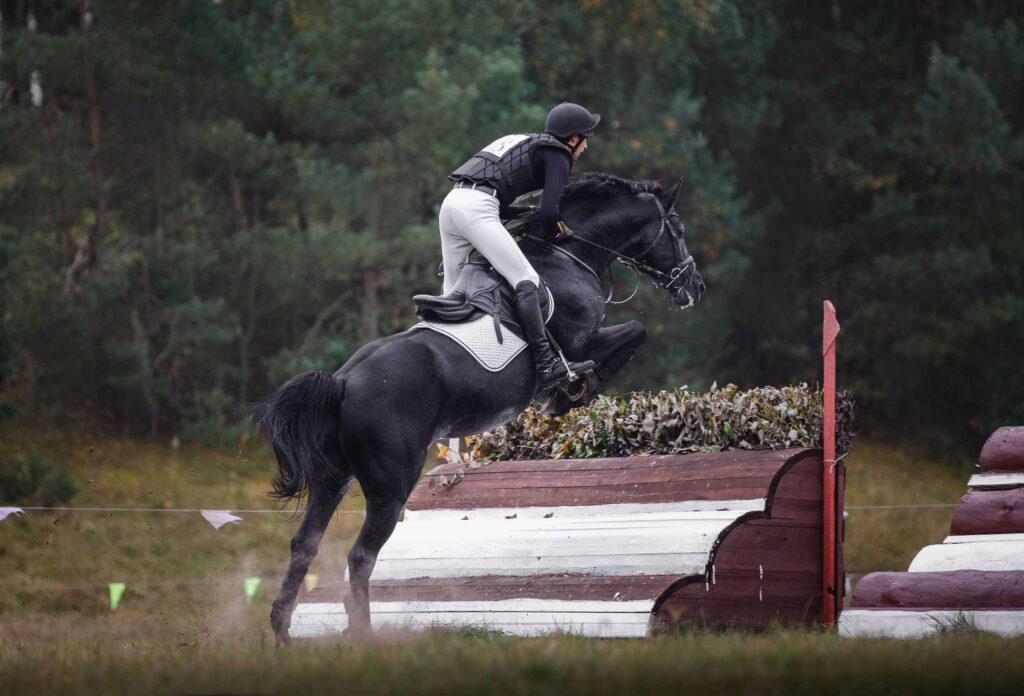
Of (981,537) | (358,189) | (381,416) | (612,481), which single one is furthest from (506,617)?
(358,189)

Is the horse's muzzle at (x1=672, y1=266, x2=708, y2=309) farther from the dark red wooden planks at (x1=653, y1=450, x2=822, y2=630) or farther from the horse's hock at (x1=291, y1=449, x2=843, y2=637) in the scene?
the dark red wooden planks at (x1=653, y1=450, x2=822, y2=630)

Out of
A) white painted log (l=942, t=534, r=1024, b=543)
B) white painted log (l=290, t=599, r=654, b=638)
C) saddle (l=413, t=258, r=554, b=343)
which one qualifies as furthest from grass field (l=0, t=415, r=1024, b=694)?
saddle (l=413, t=258, r=554, b=343)

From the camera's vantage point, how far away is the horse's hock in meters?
7.08

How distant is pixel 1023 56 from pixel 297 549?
73.4ft

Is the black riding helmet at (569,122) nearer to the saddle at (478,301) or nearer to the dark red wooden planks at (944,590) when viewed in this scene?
the saddle at (478,301)

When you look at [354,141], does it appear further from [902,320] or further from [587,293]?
[587,293]

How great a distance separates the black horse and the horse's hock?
0.72 m

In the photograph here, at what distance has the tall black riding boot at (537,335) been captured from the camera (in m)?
7.26

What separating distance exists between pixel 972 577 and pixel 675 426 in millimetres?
2070

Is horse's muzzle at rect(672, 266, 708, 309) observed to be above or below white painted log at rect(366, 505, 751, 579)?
above

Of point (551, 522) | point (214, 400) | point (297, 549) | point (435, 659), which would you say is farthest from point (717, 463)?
point (214, 400)

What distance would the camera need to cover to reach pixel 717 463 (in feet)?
25.1

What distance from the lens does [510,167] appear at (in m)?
7.66

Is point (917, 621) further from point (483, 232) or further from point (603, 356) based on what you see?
point (483, 232)
